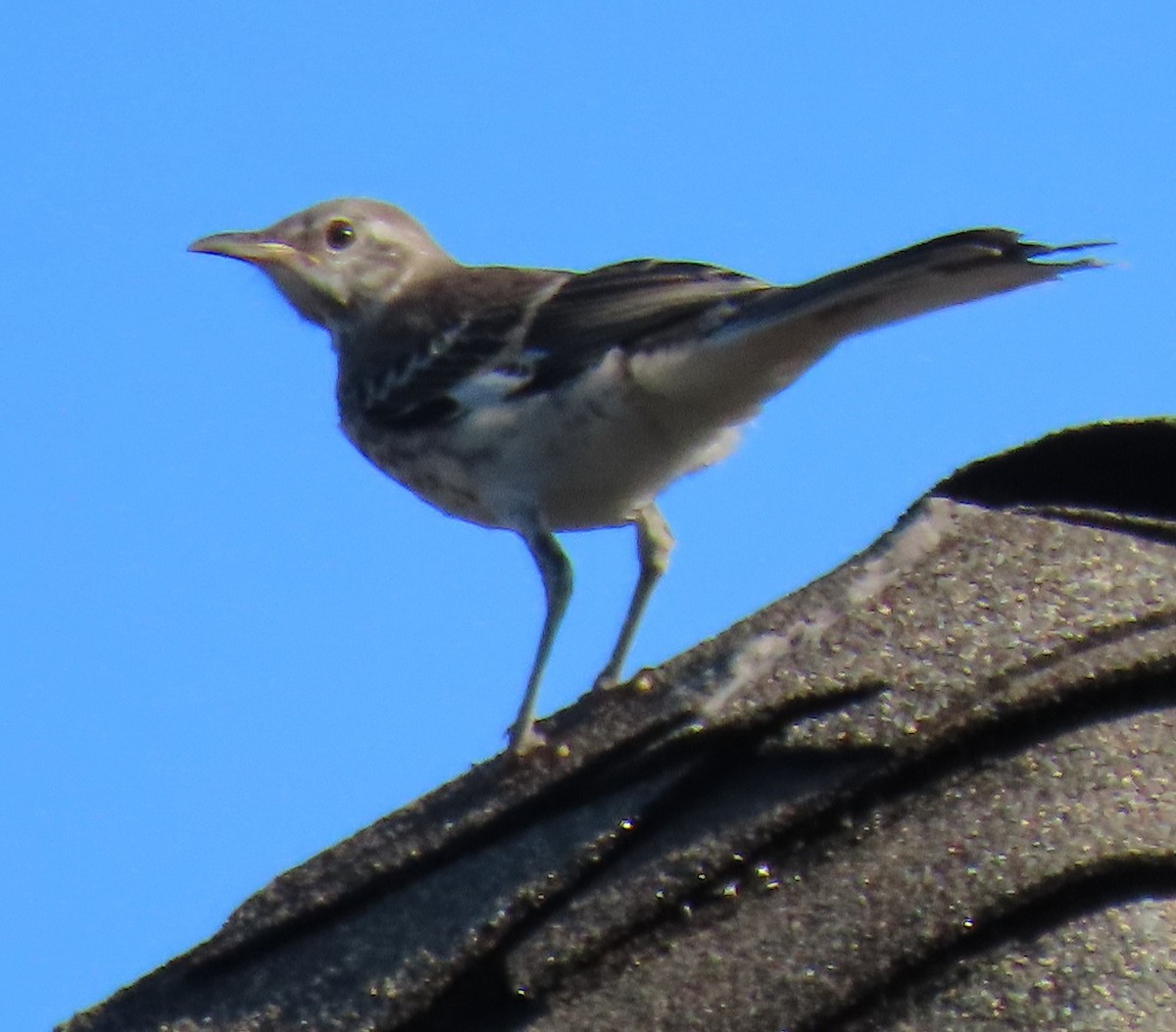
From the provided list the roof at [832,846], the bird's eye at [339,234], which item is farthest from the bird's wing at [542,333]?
the roof at [832,846]

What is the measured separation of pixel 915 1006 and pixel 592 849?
2.32ft

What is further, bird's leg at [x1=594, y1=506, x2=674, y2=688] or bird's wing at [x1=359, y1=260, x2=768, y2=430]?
bird's leg at [x1=594, y1=506, x2=674, y2=688]

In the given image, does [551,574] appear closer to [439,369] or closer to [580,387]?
[580,387]

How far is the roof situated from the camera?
273cm

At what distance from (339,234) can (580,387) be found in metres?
2.35

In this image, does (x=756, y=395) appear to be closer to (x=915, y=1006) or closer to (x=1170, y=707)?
(x=1170, y=707)

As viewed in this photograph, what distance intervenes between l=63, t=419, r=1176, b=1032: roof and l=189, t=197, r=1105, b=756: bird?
54.4 inches

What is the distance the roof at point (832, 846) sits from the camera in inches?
107

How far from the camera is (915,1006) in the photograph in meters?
2.70

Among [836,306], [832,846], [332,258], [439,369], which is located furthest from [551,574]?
[832,846]

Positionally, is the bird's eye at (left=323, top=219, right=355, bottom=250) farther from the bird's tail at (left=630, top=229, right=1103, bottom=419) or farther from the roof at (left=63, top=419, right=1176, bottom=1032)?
the roof at (left=63, top=419, right=1176, bottom=1032)

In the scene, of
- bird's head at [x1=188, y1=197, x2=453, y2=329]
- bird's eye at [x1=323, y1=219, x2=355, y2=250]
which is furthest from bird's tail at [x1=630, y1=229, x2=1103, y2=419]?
bird's eye at [x1=323, y1=219, x2=355, y2=250]

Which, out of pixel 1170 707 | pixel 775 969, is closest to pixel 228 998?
pixel 775 969

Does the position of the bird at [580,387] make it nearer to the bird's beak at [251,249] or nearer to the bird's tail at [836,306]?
the bird's tail at [836,306]
